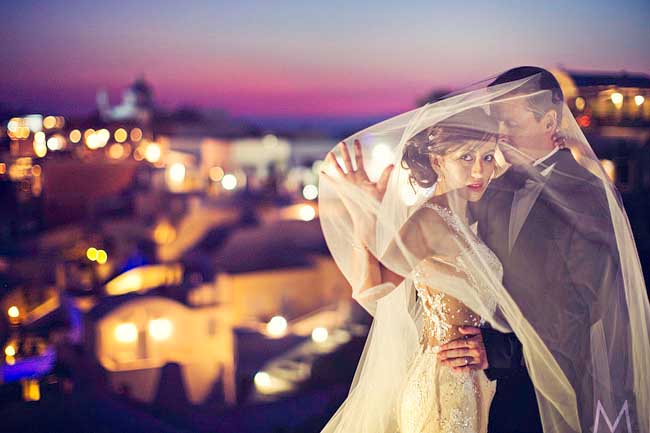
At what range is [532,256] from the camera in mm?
2227

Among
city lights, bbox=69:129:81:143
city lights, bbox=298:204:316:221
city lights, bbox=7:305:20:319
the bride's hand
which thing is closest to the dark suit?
the bride's hand

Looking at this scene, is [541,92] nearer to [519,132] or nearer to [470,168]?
[519,132]

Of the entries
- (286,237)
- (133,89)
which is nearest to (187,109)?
(133,89)

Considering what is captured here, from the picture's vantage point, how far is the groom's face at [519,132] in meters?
2.19

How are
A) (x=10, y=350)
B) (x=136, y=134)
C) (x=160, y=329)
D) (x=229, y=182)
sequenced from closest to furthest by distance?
(x=10, y=350) < (x=160, y=329) < (x=229, y=182) < (x=136, y=134)

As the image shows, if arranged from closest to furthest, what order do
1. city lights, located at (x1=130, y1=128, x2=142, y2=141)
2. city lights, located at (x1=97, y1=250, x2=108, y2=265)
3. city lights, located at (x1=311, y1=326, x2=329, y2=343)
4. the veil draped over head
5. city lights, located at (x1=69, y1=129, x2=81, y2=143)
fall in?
the veil draped over head < city lights, located at (x1=311, y1=326, x2=329, y2=343) < city lights, located at (x1=97, y1=250, x2=108, y2=265) < city lights, located at (x1=69, y1=129, x2=81, y2=143) < city lights, located at (x1=130, y1=128, x2=142, y2=141)

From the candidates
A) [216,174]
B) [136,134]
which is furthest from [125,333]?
[136,134]

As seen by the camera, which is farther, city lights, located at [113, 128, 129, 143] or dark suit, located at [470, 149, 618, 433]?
city lights, located at [113, 128, 129, 143]

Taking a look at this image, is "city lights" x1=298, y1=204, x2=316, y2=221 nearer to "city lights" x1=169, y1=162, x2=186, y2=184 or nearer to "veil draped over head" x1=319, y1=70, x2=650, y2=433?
"city lights" x1=169, y1=162, x2=186, y2=184

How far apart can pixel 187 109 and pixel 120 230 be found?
543 inches

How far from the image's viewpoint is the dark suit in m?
2.22

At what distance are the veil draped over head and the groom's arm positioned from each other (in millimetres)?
31

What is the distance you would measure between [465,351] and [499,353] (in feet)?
0.40

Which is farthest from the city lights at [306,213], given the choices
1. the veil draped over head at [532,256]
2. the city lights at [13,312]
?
the veil draped over head at [532,256]
